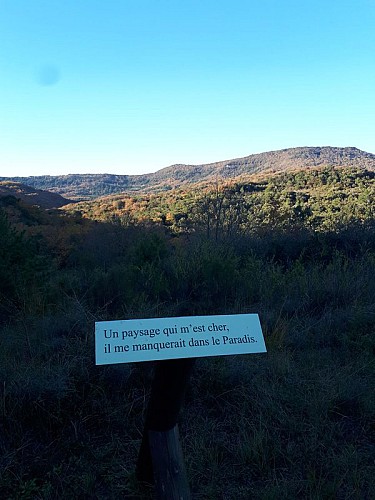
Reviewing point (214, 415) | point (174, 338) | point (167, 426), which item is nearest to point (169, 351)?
point (174, 338)

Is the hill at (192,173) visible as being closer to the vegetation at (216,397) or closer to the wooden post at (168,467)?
the vegetation at (216,397)

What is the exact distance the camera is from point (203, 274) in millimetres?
6793

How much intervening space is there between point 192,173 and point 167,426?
9778cm

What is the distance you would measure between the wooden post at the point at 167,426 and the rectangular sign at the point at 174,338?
0.18 m

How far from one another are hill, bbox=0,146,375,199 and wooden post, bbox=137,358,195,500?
67607 millimetres

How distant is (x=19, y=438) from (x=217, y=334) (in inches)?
74.5

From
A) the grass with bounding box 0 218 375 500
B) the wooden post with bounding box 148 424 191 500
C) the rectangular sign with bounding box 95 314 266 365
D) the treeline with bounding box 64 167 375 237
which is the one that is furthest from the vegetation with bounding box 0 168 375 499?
the treeline with bounding box 64 167 375 237

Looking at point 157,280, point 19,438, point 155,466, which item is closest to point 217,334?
point 155,466

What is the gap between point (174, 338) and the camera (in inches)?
89.6

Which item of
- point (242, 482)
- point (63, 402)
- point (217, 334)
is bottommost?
point (242, 482)

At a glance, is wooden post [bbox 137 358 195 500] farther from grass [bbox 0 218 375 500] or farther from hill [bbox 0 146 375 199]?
hill [bbox 0 146 375 199]

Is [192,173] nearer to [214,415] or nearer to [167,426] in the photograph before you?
[214,415]

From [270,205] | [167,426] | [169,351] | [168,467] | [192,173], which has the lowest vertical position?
[270,205]

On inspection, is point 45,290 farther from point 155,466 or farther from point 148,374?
point 155,466
